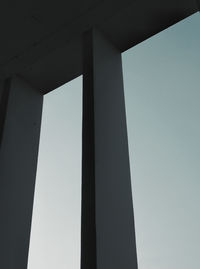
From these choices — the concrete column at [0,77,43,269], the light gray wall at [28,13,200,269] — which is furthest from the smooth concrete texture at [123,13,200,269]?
the concrete column at [0,77,43,269]

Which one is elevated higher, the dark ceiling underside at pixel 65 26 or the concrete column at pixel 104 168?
the dark ceiling underside at pixel 65 26

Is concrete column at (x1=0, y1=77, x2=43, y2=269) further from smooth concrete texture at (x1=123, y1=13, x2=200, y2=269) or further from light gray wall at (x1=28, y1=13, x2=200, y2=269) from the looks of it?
smooth concrete texture at (x1=123, y1=13, x2=200, y2=269)

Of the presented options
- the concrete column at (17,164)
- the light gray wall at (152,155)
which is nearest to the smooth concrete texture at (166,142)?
the light gray wall at (152,155)

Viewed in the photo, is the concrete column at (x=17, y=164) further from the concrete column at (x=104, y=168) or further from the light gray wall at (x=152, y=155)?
the concrete column at (x=104, y=168)

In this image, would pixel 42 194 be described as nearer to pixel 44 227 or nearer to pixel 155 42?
pixel 44 227

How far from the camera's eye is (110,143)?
1650mm

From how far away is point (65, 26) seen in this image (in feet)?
6.45

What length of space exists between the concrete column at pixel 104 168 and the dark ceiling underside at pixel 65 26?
12 cm

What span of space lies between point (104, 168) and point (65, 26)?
3.02 feet

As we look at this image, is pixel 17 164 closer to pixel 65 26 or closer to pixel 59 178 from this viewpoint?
pixel 59 178

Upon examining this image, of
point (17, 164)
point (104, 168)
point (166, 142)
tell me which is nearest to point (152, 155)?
point (166, 142)

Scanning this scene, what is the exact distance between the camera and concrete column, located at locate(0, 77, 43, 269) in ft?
6.00

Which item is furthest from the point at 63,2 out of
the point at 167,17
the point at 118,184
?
the point at 118,184

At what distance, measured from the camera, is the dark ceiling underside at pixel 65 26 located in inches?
72.9
